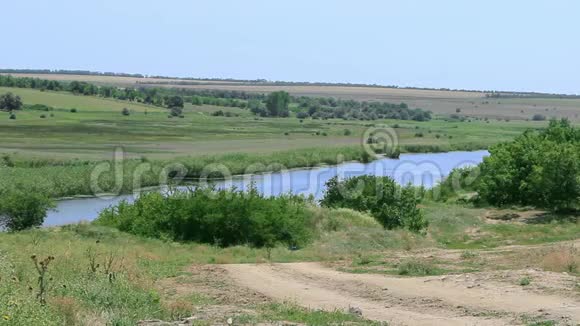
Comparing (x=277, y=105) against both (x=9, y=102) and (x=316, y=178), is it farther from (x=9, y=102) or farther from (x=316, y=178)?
(x=316, y=178)

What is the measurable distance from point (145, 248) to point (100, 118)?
8906 centimetres

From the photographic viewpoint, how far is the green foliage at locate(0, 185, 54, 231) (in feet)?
120

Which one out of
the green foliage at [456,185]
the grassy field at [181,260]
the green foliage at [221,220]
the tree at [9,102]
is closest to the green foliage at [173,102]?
the tree at [9,102]

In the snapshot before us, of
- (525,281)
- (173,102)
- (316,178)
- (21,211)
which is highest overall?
(525,281)

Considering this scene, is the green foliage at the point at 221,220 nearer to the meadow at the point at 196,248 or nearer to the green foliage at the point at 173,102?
the meadow at the point at 196,248

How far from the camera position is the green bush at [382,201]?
1401 inches

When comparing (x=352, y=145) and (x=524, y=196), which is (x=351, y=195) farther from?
(x=352, y=145)

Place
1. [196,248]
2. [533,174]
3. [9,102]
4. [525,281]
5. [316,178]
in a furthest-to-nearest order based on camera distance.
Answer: [9,102], [316,178], [533,174], [196,248], [525,281]

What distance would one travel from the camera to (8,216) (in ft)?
121

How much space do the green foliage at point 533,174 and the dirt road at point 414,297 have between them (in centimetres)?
2460

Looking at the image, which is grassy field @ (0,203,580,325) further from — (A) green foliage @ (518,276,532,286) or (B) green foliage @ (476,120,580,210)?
(B) green foliage @ (476,120,580,210)

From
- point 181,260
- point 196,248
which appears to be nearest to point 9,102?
point 196,248

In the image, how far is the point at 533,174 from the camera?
4309cm

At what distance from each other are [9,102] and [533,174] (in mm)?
81980
